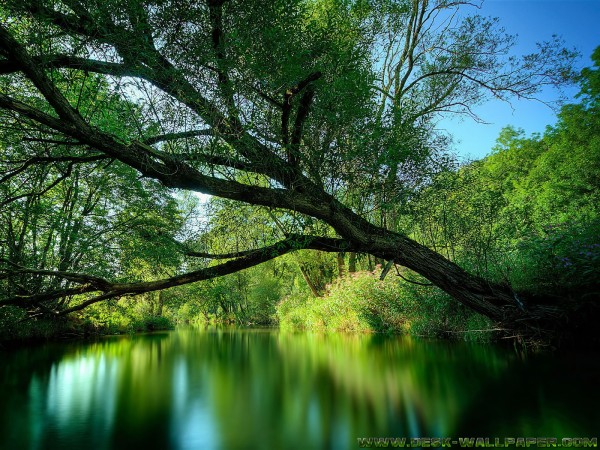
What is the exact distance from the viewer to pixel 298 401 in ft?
16.0

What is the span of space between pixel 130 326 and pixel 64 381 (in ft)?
49.9

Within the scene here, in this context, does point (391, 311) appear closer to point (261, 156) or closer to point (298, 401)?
point (298, 401)

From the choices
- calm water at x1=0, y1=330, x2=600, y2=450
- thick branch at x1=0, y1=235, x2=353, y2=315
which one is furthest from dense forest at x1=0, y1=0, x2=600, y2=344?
calm water at x1=0, y1=330, x2=600, y2=450

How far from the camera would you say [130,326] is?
20156mm

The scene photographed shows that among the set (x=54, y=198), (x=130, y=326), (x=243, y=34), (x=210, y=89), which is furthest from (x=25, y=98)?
(x=130, y=326)

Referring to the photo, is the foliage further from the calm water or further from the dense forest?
the calm water

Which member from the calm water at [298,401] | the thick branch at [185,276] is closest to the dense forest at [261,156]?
the thick branch at [185,276]

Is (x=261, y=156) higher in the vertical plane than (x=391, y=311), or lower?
higher

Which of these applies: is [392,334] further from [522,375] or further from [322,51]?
[322,51]

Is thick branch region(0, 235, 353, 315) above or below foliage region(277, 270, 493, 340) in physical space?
above

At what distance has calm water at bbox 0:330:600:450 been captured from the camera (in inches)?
133

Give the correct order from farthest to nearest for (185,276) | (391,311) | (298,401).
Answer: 1. (391,311)
2. (185,276)
3. (298,401)

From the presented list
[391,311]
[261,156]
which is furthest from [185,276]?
[391,311]

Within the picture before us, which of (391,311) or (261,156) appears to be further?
(391,311)
